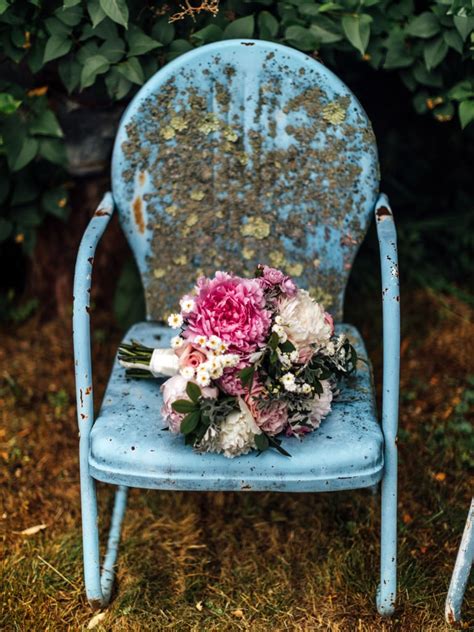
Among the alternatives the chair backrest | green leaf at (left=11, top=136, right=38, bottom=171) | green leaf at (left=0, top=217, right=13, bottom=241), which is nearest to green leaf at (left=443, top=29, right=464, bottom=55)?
the chair backrest

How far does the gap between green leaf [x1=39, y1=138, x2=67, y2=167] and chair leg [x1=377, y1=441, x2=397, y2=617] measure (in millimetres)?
1186

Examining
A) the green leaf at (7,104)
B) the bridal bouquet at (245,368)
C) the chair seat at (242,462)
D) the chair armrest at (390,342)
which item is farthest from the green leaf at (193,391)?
the green leaf at (7,104)

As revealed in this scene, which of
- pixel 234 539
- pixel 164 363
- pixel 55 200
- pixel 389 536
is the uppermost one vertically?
pixel 164 363

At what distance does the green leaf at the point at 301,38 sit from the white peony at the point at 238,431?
37.2 inches

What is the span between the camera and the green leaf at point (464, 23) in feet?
6.73

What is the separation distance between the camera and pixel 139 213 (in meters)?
2.00

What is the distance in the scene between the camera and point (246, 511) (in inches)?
88.8

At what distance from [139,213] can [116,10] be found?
1.47ft

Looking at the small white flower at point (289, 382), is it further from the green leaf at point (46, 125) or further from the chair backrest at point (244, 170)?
the green leaf at point (46, 125)

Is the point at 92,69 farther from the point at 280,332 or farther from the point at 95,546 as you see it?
the point at 95,546

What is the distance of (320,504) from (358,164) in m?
0.86

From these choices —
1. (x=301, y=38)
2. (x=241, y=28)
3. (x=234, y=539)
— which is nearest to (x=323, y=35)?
(x=301, y=38)

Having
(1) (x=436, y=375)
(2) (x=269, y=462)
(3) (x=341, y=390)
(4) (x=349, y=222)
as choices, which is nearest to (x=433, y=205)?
(1) (x=436, y=375)

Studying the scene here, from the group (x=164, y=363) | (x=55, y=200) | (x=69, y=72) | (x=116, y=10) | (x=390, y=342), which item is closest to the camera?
(x=390, y=342)
